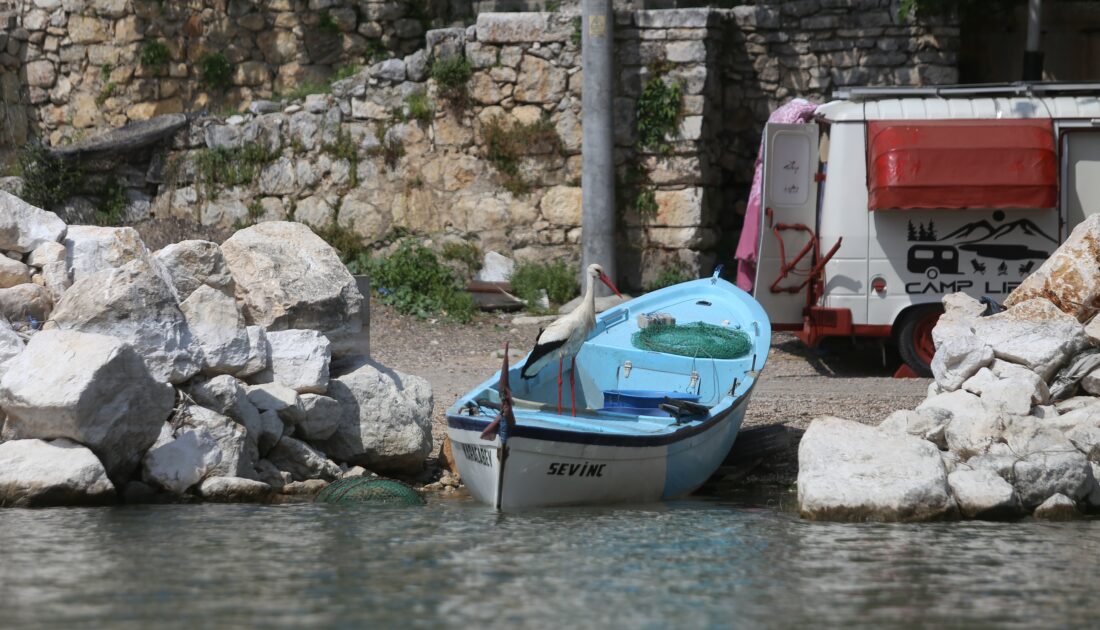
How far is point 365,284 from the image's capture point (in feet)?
33.3

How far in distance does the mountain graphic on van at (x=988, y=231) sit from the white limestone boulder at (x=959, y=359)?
2.45 m

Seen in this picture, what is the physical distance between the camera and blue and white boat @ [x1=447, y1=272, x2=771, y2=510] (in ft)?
25.4

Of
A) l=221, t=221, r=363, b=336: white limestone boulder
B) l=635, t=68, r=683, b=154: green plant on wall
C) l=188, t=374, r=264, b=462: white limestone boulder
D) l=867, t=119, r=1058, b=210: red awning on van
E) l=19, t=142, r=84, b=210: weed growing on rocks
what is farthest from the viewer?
l=19, t=142, r=84, b=210: weed growing on rocks

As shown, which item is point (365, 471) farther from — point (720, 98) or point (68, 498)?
point (720, 98)

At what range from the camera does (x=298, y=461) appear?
8805 mm

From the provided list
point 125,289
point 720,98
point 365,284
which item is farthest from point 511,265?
point 125,289

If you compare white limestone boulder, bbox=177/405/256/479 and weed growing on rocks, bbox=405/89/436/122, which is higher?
weed growing on rocks, bbox=405/89/436/122

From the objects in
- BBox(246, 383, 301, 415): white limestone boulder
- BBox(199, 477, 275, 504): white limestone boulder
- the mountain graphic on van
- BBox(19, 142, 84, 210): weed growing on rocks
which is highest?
BBox(19, 142, 84, 210): weed growing on rocks

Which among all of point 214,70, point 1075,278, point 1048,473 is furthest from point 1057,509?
point 214,70

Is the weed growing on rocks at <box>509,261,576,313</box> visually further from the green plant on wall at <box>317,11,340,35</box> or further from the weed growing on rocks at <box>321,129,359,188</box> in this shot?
the green plant on wall at <box>317,11,340,35</box>

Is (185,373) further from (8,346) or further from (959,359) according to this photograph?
(959,359)

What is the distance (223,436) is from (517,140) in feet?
22.4

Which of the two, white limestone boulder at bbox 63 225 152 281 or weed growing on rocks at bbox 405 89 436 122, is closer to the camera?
white limestone boulder at bbox 63 225 152 281

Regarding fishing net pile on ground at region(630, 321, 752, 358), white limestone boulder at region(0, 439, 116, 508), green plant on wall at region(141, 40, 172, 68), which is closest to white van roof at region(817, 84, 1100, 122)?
fishing net pile on ground at region(630, 321, 752, 358)
